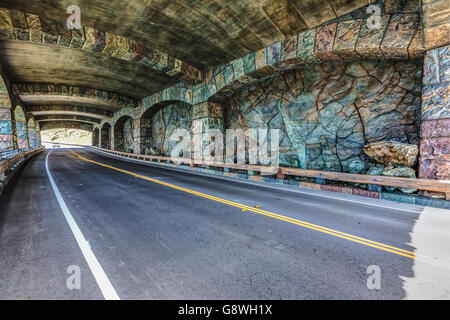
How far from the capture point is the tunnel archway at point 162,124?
19.4 meters

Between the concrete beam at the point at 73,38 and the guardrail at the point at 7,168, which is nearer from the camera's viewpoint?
the concrete beam at the point at 73,38

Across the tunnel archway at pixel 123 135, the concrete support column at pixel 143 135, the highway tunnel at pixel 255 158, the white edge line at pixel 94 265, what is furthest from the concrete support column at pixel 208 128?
the tunnel archway at pixel 123 135

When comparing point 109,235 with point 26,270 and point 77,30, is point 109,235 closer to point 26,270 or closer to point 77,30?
point 26,270

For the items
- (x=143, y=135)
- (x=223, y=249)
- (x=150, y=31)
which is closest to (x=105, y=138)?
(x=143, y=135)

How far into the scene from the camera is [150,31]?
9.38 m

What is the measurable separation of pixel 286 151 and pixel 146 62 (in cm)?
915

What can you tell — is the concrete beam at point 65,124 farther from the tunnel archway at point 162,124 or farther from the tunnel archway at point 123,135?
the tunnel archway at point 162,124

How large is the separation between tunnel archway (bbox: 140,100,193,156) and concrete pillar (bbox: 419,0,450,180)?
15.1m

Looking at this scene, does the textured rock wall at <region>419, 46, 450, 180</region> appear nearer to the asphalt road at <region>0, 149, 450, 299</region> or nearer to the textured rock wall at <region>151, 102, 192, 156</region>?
the asphalt road at <region>0, 149, 450, 299</region>

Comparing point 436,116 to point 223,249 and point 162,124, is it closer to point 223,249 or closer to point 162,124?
point 223,249

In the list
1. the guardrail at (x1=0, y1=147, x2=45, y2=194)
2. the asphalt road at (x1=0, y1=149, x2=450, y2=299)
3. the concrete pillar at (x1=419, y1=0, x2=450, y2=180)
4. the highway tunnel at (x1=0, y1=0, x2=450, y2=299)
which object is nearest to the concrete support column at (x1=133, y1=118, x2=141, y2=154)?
the highway tunnel at (x1=0, y1=0, x2=450, y2=299)

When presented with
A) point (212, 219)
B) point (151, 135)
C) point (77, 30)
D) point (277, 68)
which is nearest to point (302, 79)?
point (277, 68)

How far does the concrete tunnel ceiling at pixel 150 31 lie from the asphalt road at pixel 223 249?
6788mm

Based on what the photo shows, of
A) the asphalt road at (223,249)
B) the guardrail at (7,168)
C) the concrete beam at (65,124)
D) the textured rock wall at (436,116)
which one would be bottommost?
the asphalt road at (223,249)
